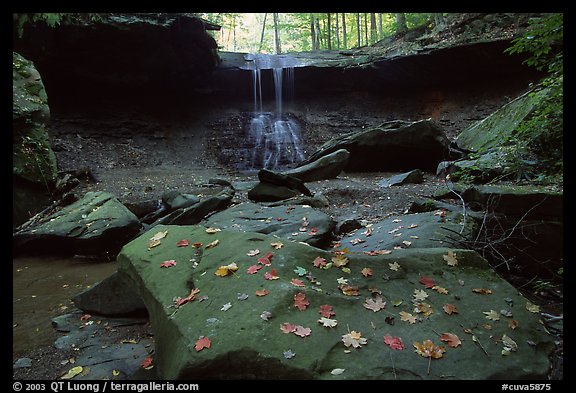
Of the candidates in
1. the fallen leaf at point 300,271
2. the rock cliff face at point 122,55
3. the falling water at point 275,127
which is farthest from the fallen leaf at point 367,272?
the rock cliff face at point 122,55

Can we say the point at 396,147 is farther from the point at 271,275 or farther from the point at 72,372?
the point at 72,372

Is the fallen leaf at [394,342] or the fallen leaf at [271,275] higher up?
the fallen leaf at [271,275]

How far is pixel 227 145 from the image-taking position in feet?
59.0

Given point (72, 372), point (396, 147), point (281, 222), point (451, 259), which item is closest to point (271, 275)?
point (451, 259)

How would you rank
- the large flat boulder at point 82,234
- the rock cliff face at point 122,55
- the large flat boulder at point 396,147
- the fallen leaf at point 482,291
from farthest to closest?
the rock cliff face at point 122,55
the large flat boulder at point 396,147
the large flat boulder at point 82,234
the fallen leaf at point 482,291

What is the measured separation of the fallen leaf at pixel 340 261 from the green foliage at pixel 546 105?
314 centimetres

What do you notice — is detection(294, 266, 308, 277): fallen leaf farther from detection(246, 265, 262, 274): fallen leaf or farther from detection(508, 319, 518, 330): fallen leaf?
detection(508, 319, 518, 330): fallen leaf

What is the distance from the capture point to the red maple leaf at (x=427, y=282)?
10.2ft

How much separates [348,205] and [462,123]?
11.6 m

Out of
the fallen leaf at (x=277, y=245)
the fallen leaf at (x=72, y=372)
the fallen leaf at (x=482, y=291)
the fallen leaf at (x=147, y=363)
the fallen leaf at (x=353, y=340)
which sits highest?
the fallen leaf at (x=277, y=245)

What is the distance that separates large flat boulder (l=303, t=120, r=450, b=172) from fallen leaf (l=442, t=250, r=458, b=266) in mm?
8778

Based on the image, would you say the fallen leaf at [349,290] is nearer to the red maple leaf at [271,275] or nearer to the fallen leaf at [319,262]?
the fallen leaf at [319,262]

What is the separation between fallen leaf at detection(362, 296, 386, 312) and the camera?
2.79 meters
